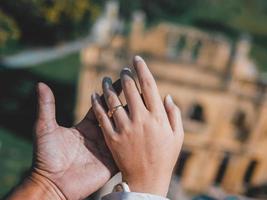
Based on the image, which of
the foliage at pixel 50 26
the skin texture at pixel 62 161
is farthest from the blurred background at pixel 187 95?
the skin texture at pixel 62 161

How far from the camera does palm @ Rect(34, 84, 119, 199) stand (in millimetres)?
3039

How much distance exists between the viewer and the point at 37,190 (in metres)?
2.94

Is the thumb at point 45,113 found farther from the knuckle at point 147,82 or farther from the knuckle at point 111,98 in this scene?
the knuckle at point 147,82

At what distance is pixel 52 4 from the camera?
16891 millimetres

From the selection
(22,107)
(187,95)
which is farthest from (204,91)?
(22,107)

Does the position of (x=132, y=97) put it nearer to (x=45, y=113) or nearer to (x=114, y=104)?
(x=114, y=104)

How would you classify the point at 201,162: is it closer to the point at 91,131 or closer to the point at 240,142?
the point at 240,142

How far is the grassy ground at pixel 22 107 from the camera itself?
56.1ft

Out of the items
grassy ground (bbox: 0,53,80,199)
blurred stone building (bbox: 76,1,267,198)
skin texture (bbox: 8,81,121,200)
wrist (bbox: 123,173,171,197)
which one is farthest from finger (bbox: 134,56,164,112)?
blurred stone building (bbox: 76,1,267,198)

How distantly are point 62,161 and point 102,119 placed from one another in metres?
0.38

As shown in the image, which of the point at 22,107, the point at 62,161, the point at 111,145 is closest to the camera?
the point at 111,145

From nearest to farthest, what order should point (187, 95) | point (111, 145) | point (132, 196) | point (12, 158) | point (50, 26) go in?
point (132, 196) < point (111, 145) < point (187, 95) < point (12, 158) < point (50, 26)

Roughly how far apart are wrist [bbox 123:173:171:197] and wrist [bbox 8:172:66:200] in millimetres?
464

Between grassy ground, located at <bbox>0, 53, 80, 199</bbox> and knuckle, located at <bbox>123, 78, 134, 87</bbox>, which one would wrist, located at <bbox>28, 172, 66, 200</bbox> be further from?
grassy ground, located at <bbox>0, 53, 80, 199</bbox>
